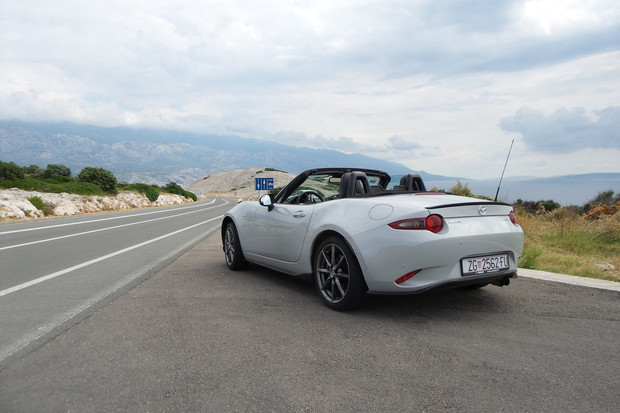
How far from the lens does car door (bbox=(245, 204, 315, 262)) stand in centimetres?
480

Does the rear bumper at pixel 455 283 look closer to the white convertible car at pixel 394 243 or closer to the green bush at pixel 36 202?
the white convertible car at pixel 394 243

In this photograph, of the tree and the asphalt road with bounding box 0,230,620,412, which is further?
the tree

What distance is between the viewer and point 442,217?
3.76m

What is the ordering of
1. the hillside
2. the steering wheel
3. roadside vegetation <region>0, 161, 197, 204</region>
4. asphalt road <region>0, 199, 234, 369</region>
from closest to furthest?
asphalt road <region>0, 199, 234, 369</region> → the steering wheel → roadside vegetation <region>0, 161, 197, 204</region> → the hillside

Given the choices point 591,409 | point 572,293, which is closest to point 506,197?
point 572,293

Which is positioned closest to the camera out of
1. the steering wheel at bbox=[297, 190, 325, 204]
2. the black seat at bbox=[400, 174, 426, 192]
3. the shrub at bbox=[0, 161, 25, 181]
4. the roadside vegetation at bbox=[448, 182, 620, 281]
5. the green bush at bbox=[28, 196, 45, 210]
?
the black seat at bbox=[400, 174, 426, 192]

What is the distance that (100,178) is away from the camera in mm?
33500

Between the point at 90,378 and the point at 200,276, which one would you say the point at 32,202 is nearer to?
the point at 200,276

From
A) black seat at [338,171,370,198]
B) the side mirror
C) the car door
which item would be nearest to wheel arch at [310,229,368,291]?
the car door

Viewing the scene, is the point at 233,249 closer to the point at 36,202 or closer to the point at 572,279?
the point at 572,279

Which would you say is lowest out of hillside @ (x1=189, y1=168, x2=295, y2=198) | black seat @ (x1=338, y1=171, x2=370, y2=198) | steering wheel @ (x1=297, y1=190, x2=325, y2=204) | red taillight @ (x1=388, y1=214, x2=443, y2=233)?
hillside @ (x1=189, y1=168, x2=295, y2=198)

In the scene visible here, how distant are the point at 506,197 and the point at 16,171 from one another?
31.2 m

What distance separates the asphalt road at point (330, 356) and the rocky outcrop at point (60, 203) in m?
18.2

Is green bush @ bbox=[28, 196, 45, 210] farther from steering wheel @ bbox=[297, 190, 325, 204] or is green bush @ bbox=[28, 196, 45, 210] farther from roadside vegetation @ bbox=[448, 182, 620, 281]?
roadside vegetation @ bbox=[448, 182, 620, 281]
